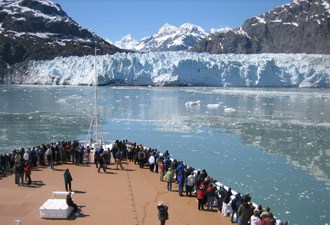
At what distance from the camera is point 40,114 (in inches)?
1550

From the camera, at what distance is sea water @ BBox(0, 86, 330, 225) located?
15.3 meters

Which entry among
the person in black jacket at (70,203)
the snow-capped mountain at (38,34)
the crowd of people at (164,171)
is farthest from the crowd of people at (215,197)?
the snow-capped mountain at (38,34)

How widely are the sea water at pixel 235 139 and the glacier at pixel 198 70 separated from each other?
126ft

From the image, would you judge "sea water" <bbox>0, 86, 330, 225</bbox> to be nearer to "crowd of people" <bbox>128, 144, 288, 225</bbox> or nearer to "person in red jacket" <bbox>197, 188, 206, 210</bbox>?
"crowd of people" <bbox>128, 144, 288, 225</bbox>

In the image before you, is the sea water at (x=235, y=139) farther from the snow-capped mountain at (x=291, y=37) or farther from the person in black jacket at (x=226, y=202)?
the snow-capped mountain at (x=291, y=37)

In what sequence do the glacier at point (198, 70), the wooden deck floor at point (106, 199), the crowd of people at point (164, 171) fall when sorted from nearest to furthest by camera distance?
the crowd of people at point (164, 171) → the wooden deck floor at point (106, 199) → the glacier at point (198, 70)

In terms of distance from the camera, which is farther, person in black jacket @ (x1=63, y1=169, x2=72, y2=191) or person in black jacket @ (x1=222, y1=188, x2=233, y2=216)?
person in black jacket @ (x1=63, y1=169, x2=72, y2=191)

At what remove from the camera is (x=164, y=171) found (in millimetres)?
13938

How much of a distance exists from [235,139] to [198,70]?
6096cm

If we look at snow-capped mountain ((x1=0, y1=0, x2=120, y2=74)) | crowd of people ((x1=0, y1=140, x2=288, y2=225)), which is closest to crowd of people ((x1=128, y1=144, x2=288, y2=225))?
crowd of people ((x1=0, y1=140, x2=288, y2=225))

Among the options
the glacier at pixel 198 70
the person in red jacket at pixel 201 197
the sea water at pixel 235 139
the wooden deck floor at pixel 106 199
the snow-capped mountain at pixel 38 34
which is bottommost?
the sea water at pixel 235 139

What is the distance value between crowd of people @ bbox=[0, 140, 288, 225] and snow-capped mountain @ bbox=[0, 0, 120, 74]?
96549mm

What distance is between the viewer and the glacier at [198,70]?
8519 cm

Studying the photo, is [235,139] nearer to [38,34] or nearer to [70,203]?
[70,203]
